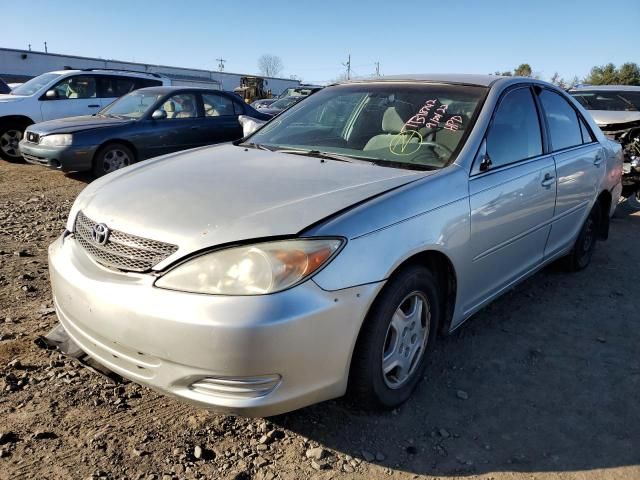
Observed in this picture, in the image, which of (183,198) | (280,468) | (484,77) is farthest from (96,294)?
(484,77)

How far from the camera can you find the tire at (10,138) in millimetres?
9297

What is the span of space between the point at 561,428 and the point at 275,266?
1636mm

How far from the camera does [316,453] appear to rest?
230 centimetres

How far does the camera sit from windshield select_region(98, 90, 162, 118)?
27.4ft

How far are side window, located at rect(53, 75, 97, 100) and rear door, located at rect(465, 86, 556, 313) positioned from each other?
8.86m

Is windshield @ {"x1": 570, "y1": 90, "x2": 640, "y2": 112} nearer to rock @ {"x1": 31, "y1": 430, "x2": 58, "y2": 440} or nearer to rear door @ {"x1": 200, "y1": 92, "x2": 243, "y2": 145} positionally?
rear door @ {"x1": 200, "y1": 92, "x2": 243, "y2": 145}

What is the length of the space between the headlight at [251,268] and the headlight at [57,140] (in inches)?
248

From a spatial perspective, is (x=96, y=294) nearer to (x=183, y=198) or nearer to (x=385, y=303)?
(x=183, y=198)

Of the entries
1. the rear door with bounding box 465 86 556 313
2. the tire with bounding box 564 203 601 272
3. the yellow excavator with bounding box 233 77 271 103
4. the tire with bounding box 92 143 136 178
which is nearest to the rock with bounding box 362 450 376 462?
the rear door with bounding box 465 86 556 313

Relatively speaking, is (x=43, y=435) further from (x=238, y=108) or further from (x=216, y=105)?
(x=238, y=108)

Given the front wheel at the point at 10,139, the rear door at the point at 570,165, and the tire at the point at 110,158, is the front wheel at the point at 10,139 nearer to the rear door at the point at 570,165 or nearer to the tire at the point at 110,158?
the tire at the point at 110,158

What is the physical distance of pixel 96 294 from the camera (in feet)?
7.06

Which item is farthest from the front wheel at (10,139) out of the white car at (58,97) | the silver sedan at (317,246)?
the silver sedan at (317,246)

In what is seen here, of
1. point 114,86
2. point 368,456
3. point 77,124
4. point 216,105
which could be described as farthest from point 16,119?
point 368,456
